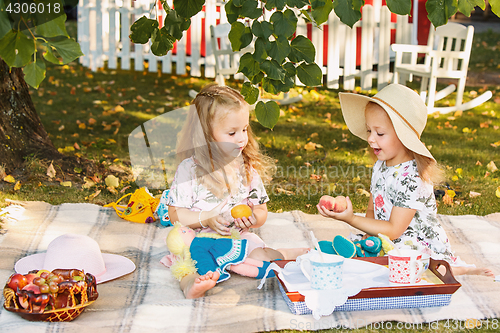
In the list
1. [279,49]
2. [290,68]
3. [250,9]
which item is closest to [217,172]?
[290,68]

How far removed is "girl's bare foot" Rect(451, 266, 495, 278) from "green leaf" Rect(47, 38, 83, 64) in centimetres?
223

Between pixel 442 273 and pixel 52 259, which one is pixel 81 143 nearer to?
pixel 52 259

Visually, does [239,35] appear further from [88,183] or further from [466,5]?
[88,183]

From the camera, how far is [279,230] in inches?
143

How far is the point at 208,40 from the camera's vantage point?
8.30m

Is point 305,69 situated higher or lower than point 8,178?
higher

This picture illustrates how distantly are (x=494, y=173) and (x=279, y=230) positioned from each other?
2.52 meters

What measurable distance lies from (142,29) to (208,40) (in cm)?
570

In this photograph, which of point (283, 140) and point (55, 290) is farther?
point (283, 140)

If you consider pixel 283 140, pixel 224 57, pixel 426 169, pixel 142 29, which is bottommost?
pixel 283 140

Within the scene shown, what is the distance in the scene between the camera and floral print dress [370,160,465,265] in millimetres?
2781

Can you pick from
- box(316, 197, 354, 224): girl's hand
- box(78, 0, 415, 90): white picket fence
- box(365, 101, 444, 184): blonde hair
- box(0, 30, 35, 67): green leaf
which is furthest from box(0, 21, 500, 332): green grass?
box(0, 30, 35, 67): green leaf

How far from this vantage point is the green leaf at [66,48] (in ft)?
5.73

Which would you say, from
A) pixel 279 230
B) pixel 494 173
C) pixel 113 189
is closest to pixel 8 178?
pixel 113 189
